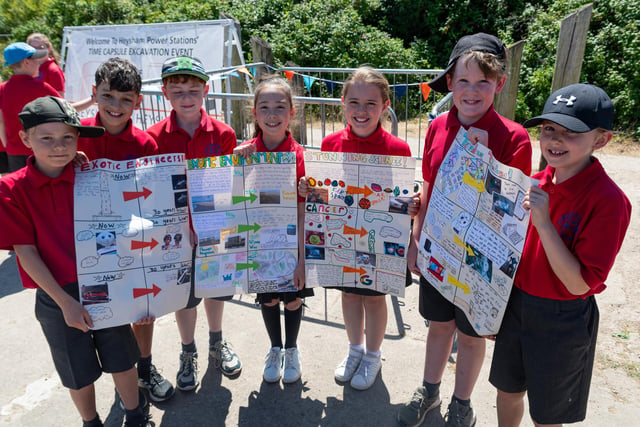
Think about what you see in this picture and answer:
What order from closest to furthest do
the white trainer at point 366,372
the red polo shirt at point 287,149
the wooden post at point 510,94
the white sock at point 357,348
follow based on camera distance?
the red polo shirt at point 287,149
the white trainer at point 366,372
the white sock at point 357,348
the wooden post at point 510,94

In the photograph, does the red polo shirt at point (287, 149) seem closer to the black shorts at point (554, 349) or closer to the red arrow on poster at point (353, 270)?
the red arrow on poster at point (353, 270)

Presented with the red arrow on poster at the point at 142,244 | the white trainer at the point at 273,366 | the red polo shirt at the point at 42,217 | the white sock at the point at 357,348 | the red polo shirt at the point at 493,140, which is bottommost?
the white trainer at the point at 273,366

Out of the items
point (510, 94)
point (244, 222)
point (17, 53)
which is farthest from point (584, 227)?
point (17, 53)

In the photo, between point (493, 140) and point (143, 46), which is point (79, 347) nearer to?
point (493, 140)

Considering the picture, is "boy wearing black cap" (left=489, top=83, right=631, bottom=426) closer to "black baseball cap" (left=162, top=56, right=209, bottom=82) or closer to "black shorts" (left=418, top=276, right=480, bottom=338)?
"black shorts" (left=418, top=276, right=480, bottom=338)

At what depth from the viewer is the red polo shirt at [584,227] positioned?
5.75 feet

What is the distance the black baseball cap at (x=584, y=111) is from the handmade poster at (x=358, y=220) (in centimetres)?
88

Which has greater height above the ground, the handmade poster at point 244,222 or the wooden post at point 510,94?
the wooden post at point 510,94

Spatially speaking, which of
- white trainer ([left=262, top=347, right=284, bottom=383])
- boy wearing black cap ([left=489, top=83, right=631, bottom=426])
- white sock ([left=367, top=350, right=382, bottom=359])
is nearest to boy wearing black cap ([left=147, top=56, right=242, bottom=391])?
white trainer ([left=262, top=347, right=284, bottom=383])

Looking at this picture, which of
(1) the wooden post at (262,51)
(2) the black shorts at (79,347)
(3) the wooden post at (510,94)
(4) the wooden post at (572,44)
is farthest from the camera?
(1) the wooden post at (262,51)

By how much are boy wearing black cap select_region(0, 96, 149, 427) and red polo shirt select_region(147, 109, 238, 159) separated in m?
0.43

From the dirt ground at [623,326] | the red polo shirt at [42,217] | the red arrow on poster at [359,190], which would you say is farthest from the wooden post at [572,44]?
the red polo shirt at [42,217]

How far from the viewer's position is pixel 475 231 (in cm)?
220

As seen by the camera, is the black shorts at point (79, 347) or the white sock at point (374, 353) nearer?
the black shorts at point (79, 347)
